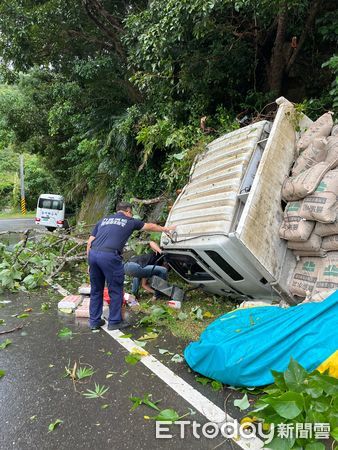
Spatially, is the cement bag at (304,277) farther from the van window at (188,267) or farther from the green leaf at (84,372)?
the green leaf at (84,372)

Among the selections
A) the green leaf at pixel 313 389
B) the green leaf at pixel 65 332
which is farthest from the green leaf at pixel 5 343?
the green leaf at pixel 313 389

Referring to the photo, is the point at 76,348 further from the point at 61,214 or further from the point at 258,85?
the point at 61,214

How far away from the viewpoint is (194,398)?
3.14 m

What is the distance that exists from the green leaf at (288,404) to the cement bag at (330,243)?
2.22m

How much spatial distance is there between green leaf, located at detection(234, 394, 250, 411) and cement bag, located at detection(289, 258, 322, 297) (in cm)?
163

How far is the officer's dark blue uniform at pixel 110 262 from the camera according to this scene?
4723mm

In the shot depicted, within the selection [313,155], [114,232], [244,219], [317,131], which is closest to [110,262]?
[114,232]

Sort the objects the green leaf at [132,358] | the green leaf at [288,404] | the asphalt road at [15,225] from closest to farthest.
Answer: the green leaf at [288,404] < the green leaf at [132,358] < the asphalt road at [15,225]

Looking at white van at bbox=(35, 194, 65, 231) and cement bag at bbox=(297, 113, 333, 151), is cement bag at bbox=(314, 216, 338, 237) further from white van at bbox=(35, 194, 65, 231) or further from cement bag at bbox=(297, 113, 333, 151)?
white van at bbox=(35, 194, 65, 231)

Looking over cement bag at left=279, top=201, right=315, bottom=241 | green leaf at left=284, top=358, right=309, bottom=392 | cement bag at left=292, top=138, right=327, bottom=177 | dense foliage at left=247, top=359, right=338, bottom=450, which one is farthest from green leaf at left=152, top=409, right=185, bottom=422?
cement bag at left=292, top=138, right=327, bottom=177

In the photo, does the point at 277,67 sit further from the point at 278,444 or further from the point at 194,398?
the point at 278,444

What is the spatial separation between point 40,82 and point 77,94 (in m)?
6.33

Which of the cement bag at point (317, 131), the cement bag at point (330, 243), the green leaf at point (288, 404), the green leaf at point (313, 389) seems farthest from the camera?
the cement bag at point (317, 131)

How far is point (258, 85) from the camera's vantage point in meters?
9.24
